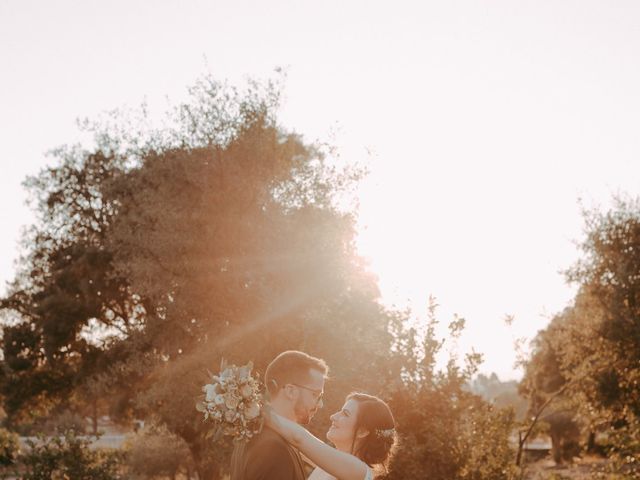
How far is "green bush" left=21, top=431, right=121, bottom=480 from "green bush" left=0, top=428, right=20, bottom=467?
4.97 m

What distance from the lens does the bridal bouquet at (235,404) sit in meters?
3.88

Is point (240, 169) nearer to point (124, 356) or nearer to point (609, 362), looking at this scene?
point (124, 356)

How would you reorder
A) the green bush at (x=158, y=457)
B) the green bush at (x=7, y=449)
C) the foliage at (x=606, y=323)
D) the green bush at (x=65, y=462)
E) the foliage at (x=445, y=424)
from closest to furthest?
the foliage at (x=445, y=424), the green bush at (x=65, y=462), the foliage at (x=606, y=323), the green bush at (x=7, y=449), the green bush at (x=158, y=457)

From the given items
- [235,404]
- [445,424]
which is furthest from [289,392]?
[445,424]

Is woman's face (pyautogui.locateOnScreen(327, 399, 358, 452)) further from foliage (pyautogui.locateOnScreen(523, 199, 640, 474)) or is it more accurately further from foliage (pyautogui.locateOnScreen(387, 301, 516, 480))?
foliage (pyautogui.locateOnScreen(523, 199, 640, 474))

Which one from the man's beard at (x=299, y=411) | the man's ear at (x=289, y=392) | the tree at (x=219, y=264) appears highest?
the tree at (x=219, y=264)

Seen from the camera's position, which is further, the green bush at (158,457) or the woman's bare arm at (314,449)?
the green bush at (158,457)

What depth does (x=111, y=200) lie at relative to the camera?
74.7ft

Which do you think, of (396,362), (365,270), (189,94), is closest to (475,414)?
(396,362)

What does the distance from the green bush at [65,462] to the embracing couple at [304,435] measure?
1374 centimetres

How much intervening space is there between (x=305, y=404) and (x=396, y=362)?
308 inches

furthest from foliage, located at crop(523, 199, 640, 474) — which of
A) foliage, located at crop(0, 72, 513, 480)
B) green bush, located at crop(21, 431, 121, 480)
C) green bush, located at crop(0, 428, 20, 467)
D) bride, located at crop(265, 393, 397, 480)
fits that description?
green bush, located at crop(0, 428, 20, 467)

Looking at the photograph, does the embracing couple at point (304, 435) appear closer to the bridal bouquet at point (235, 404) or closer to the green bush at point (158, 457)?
the bridal bouquet at point (235, 404)

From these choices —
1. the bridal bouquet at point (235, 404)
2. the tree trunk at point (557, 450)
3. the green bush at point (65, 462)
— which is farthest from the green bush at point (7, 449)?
the tree trunk at point (557, 450)
